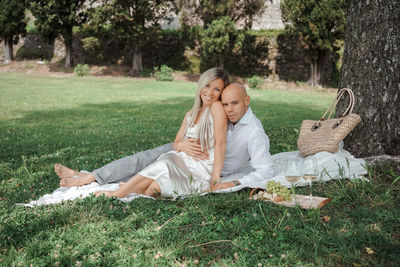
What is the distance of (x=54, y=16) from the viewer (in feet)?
100

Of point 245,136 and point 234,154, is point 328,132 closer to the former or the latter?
point 245,136

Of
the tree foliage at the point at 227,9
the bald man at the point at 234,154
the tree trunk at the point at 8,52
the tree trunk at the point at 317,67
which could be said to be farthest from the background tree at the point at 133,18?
the bald man at the point at 234,154

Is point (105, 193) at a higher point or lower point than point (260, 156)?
lower

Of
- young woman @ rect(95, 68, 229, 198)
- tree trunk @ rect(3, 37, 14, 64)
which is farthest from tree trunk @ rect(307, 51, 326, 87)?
tree trunk @ rect(3, 37, 14, 64)

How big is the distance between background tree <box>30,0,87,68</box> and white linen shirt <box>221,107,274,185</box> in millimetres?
30735

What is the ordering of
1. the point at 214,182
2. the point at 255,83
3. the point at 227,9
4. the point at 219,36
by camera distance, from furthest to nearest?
1. the point at 227,9
2. the point at 219,36
3. the point at 255,83
4. the point at 214,182

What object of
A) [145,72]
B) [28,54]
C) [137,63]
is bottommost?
[145,72]

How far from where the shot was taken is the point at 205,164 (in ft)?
14.3

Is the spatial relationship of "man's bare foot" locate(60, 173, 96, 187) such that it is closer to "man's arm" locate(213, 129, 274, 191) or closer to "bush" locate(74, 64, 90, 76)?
"man's arm" locate(213, 129, 274, 191)

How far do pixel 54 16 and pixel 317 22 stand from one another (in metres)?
22.6

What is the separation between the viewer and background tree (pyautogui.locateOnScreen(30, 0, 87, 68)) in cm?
3056

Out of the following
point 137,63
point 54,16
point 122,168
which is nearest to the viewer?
point 122,168

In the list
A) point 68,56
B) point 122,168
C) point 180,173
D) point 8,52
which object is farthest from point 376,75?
point 8,52

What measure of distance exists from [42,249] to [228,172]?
2641mm
